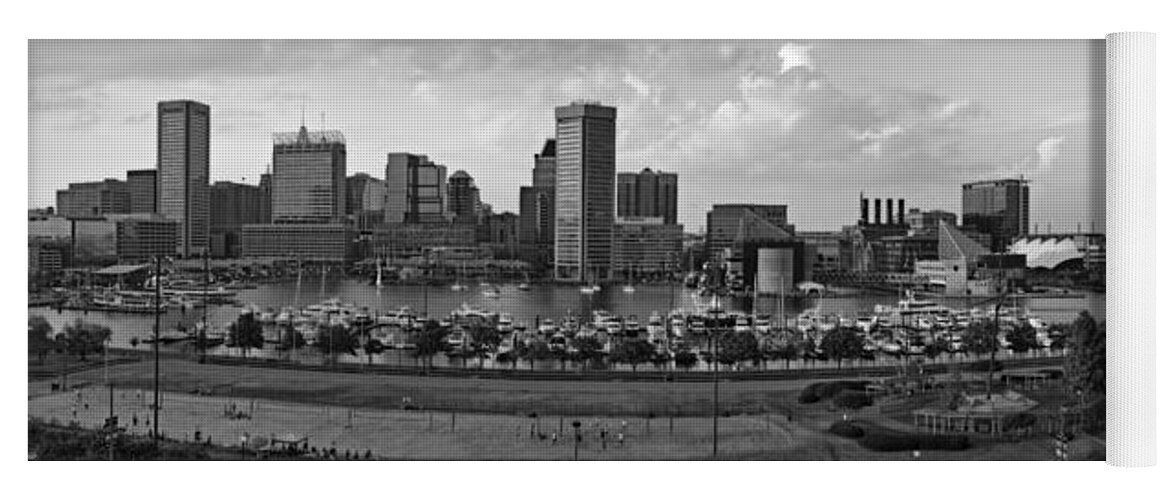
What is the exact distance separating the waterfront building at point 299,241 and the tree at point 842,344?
2921mm

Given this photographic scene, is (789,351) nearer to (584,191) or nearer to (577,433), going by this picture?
(577,433)

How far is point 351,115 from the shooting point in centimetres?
695

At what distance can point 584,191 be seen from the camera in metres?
7.28

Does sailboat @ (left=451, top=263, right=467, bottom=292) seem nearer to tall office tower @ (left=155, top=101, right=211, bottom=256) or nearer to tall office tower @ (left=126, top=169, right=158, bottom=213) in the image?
tall office tower @ (left=155, top=101, right=211, bottom=256)

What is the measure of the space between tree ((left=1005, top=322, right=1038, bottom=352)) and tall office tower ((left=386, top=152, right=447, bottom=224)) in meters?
3.45

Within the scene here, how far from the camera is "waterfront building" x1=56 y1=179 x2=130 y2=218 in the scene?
22.3ft

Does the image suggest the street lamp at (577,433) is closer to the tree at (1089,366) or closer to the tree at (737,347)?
the tree at (737,347)

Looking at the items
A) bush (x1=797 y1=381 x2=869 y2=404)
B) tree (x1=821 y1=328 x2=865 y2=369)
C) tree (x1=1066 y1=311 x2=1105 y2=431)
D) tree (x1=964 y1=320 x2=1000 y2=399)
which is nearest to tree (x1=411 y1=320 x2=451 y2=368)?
bush (x1=797 y1=381 x2=869 y2=404)

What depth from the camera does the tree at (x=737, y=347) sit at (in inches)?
281

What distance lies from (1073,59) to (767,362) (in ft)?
7.96

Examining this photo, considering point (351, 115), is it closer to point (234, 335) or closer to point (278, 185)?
point (278, 185)

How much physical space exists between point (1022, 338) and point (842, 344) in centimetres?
105

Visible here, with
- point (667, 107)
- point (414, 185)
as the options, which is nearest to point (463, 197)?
point (414, 185)

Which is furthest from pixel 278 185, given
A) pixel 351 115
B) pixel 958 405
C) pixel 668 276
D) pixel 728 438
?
pixel 958 405
